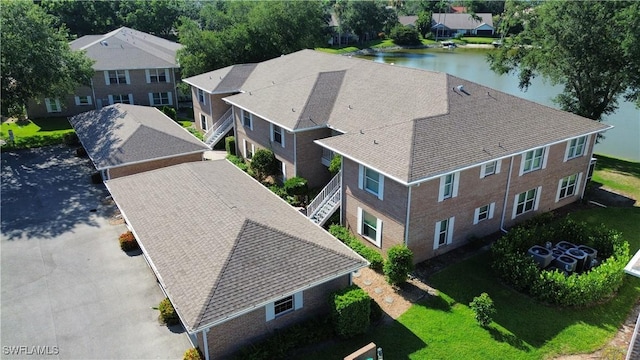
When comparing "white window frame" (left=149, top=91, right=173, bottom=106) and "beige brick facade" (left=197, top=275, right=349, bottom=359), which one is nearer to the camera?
"beige brick facade" (left=197, top=275, right=349, bottom=359)

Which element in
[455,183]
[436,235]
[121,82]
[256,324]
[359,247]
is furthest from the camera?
[121,82]

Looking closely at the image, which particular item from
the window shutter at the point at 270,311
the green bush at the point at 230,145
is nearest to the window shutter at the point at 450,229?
the window shutter at the point at 270,311

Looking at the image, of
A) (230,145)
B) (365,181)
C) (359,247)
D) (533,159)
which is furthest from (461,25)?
(359,247)

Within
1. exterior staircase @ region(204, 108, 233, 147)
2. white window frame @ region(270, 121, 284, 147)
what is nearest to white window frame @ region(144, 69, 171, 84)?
exterior staircase @ region(204, 108, 233, 147)

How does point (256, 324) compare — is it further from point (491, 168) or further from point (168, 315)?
point (491, 168)

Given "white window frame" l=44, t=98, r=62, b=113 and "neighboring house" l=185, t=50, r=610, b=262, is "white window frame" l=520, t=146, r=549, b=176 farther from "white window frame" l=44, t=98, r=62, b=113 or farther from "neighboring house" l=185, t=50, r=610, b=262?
"white window frame" l=44, t=98, r=62, b=113

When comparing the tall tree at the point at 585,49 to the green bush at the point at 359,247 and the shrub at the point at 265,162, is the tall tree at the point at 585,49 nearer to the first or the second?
the shrub at the point at 265,162
